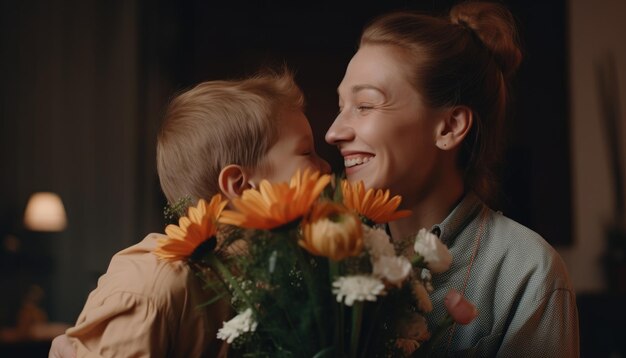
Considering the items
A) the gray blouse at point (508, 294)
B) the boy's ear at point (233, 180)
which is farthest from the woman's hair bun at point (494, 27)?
the boy's ear at point (233, 180)

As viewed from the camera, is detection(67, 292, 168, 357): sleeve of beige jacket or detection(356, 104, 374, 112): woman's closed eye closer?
detection(67, 292, 168, 357): sleeve of beige jacket

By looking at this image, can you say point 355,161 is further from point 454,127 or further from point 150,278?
point 150,278

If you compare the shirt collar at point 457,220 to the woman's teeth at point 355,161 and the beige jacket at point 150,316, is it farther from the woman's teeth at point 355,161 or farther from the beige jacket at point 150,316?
the beige jacket at point 150,316

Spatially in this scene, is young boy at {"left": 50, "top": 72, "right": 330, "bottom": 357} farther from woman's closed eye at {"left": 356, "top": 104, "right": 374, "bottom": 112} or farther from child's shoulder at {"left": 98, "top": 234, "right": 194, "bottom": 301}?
woman's closed eye at {"left": 356, "top": 104, "right": 374, "bottom": 112}

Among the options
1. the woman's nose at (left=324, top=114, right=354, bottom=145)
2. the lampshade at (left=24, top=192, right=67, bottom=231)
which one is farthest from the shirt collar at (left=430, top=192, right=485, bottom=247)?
the lampshade at (left=24, top=192, right=67, bottom=231)

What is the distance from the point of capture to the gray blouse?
1516 mm

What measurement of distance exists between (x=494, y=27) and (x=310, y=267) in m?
0.92

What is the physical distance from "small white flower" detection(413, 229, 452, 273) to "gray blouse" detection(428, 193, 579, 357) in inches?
13.4

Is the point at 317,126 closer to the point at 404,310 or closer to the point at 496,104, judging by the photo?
the point at 496,104

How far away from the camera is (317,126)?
429 cm

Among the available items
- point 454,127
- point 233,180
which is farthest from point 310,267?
point 454,127

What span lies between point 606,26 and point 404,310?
5.06m

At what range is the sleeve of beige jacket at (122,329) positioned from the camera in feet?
4.10

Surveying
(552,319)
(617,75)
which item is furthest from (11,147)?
(552,319)
